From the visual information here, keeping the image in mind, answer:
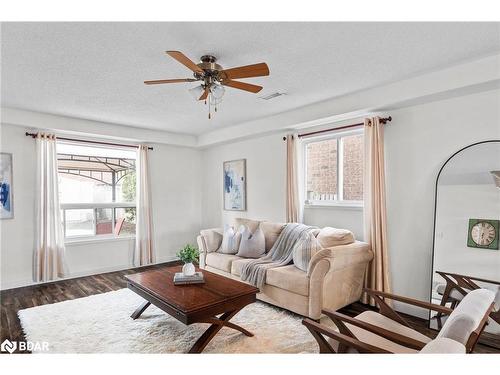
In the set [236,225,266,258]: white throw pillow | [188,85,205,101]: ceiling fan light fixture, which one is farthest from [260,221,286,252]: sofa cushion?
[188,85,205,101]: ceiling fan light fixture

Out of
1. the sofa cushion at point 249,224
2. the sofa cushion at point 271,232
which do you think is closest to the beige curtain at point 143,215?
the sofa cushion at point 249,224

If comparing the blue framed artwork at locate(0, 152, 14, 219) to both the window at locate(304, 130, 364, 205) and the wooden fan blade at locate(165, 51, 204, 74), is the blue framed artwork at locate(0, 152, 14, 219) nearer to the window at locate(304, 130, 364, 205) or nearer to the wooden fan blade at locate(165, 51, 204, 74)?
the wooden fan blade at locate(165, 51, 204, 74)

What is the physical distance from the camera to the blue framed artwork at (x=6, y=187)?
13.2 feet

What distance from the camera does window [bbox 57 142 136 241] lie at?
15.6ft

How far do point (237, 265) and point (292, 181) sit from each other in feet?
4.85

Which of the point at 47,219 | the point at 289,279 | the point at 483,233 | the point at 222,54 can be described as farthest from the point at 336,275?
the point at 47,219

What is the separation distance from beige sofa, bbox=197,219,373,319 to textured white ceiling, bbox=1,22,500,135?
5.84 feet

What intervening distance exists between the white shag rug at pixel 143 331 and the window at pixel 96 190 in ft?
5.81

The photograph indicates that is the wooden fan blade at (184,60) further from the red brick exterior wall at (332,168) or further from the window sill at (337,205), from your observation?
the window sill at (337,205)
